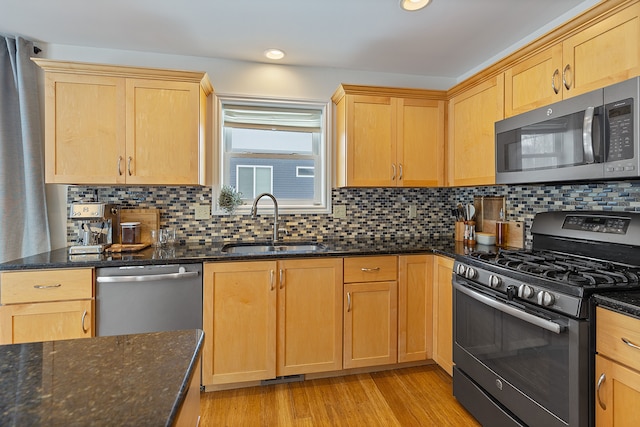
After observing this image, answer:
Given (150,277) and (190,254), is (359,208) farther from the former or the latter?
(150,277)

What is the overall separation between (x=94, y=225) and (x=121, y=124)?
0.72 meters

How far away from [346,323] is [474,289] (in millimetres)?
867

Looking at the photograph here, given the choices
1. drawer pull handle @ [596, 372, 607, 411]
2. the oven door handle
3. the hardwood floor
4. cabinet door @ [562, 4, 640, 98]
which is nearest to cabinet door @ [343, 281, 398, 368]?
the hardwood floor

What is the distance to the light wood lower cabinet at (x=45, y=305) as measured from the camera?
5.96ft

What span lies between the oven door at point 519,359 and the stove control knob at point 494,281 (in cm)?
6

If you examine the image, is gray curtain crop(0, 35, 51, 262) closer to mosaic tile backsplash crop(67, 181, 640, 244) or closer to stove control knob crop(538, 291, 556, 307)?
mosaic tile backsplash crop(67, 181, 640, 244)

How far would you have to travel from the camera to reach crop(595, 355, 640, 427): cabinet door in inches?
44.3

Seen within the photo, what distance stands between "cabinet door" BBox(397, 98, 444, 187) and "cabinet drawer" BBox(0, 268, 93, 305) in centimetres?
224

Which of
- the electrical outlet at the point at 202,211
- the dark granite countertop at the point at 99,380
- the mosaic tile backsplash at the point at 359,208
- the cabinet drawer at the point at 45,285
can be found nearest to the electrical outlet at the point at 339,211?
the mosaic tile backsplash at the point at 359,208

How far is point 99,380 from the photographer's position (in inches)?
25.8

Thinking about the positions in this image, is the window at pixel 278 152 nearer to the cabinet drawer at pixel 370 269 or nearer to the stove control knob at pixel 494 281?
the cabinet drawer at pixel 370 269

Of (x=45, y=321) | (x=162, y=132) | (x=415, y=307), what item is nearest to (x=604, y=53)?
(x=415, y=307)

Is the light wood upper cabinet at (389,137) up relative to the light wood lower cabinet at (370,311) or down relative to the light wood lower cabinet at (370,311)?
up

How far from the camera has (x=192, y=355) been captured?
771 mm
